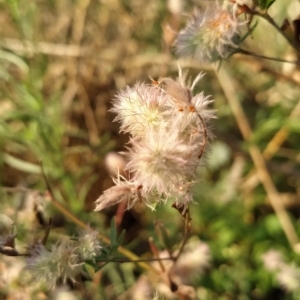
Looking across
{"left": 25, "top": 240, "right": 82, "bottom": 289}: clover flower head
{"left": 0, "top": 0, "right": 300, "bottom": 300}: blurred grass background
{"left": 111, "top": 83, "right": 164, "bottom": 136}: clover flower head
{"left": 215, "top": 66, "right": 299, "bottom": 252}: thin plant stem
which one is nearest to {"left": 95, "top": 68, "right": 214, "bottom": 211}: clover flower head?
{"left": 111, "top": 83, "right": 164, "bottom": 136}: clover flower head

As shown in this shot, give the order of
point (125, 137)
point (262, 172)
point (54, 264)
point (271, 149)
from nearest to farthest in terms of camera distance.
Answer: point (54, 264) < point (262, 172) < point (271, 149) < point (125, 137)

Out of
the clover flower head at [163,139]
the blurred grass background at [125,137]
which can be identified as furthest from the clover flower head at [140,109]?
the blurred grass background at [125,137]

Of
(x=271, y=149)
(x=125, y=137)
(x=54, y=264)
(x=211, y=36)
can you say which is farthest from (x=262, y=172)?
(x=54, y=264)

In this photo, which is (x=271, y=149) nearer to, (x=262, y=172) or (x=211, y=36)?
(x=262, y=172)

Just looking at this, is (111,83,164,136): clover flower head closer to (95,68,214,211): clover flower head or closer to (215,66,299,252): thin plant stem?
(95,68,214,211): clover flower head

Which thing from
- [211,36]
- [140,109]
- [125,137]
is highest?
[125,137]

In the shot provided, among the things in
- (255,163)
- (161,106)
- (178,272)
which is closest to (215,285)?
(178,272)

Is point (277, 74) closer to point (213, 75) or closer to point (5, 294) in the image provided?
point (213, 75)

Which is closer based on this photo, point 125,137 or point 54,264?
point 54,264
